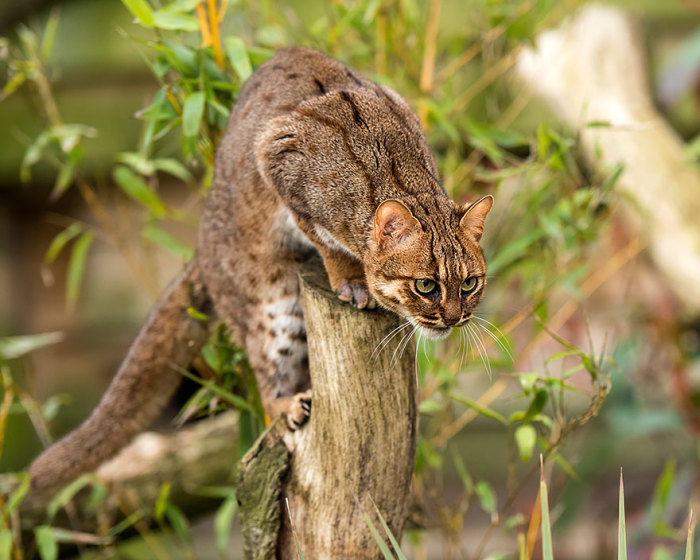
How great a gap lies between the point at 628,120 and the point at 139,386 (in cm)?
276

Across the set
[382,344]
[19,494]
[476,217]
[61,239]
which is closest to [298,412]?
[382,344]

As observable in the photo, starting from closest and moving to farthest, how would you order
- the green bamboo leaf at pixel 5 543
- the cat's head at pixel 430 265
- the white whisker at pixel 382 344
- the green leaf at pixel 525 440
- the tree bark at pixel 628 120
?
the cat's head at pixel 430 265
the white whisker at pixel 382 344
the green leaf at pixel 525 440
the green bamboo leaf at pixel 5 543
the tree bark at pixel 628 120

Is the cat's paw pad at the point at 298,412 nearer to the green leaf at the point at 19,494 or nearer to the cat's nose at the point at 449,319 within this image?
the cat's nose at the point at 449,319

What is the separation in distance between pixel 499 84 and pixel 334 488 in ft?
8.08

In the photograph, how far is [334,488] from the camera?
2.19m

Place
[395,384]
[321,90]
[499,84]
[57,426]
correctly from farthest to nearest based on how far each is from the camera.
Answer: [57,426], [499,84], [321,90], [395,384]

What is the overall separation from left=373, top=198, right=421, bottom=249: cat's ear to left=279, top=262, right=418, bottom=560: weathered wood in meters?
0.21

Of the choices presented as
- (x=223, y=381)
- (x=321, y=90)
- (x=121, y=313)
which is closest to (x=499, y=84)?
(x=321, y=90)

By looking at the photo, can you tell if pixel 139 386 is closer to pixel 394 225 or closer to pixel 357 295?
pixel 357 295

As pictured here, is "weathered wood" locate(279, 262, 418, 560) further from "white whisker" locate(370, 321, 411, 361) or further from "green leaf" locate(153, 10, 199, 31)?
"green leaf" locate(153, 10, 199, 31)

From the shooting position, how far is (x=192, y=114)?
7.76 feet

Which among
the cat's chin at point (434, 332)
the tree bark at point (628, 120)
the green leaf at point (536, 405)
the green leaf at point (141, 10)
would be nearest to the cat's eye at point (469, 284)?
the cat's chin at point (434, 332)

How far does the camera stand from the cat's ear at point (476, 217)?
2064 millimetres

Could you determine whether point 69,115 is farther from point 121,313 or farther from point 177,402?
point 177,402
